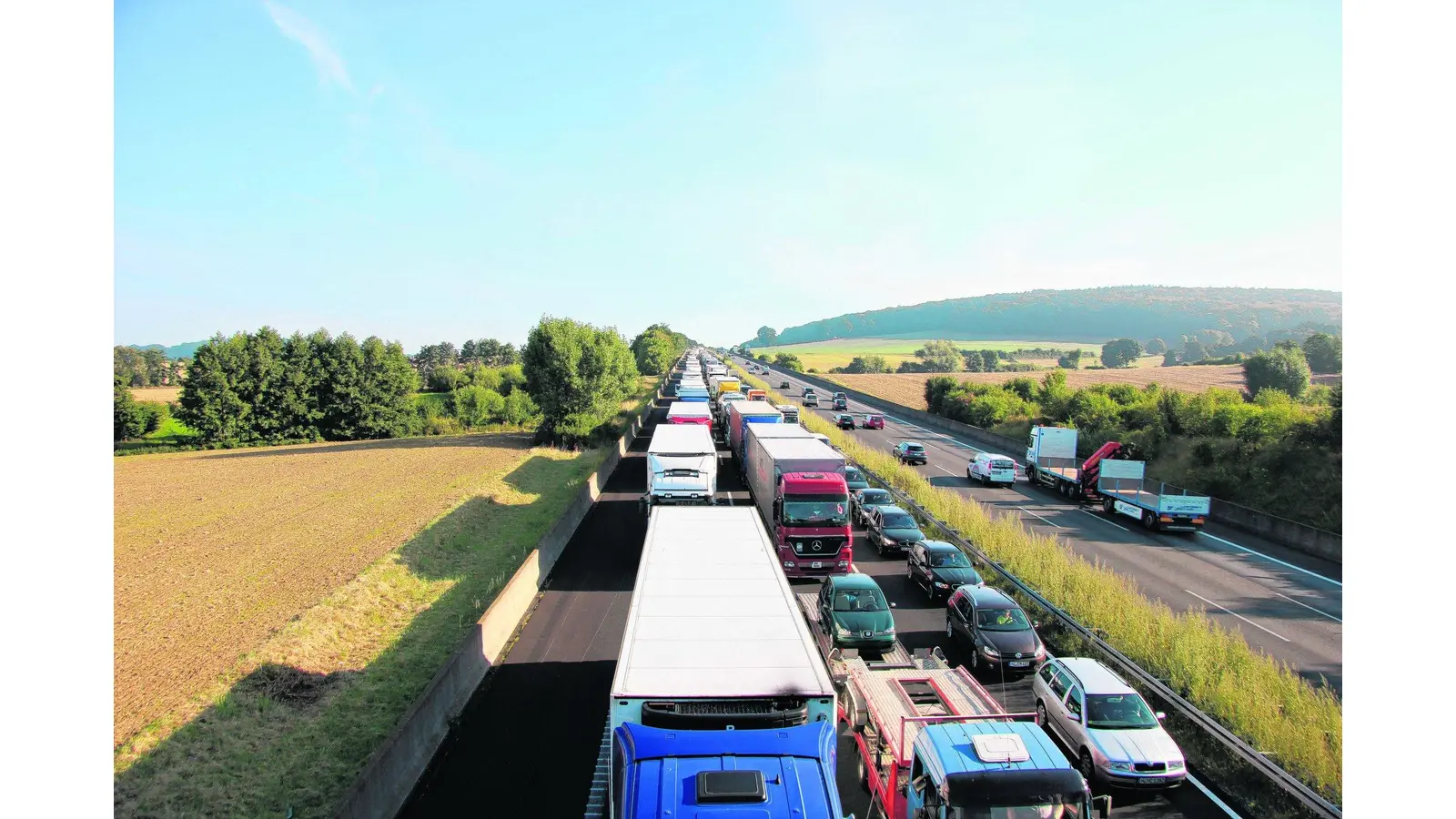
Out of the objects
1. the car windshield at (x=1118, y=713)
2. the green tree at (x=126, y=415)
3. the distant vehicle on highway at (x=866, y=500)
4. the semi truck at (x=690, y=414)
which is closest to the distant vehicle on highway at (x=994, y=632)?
the car windshield at (x=1118, y=713)

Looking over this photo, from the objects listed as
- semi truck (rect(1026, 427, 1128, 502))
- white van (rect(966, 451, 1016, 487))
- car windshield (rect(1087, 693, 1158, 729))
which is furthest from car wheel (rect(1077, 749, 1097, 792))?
white van (rect(966, 451, 1016, 487))

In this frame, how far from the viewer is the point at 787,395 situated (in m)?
88.2

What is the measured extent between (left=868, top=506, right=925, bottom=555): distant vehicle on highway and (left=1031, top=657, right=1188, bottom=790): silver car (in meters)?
9.35

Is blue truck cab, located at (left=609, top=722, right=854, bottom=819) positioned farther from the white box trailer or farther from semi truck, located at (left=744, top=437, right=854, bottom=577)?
semi truck, located at (left=744, top=437, right=854, bottom=577)

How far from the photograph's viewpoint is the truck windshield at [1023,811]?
7535 millimetres

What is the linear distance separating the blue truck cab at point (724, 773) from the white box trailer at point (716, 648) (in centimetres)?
37

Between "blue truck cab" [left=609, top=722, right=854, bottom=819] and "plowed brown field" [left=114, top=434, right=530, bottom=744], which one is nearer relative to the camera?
"blue truck cab" [left=609, top=722, right=854, bottom=819]

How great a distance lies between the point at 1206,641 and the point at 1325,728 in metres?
2.60

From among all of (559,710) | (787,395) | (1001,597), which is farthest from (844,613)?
(787,395)

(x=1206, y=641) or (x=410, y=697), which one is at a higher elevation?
(x=1206, y=641)

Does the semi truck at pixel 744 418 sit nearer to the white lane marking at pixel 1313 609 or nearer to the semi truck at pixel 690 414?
the semi truck at pixel 690 414

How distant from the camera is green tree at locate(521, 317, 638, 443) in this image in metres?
47.2

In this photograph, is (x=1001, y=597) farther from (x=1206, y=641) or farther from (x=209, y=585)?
(x=209, y=585)

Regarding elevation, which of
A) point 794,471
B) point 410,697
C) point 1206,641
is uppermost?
point 794,471
